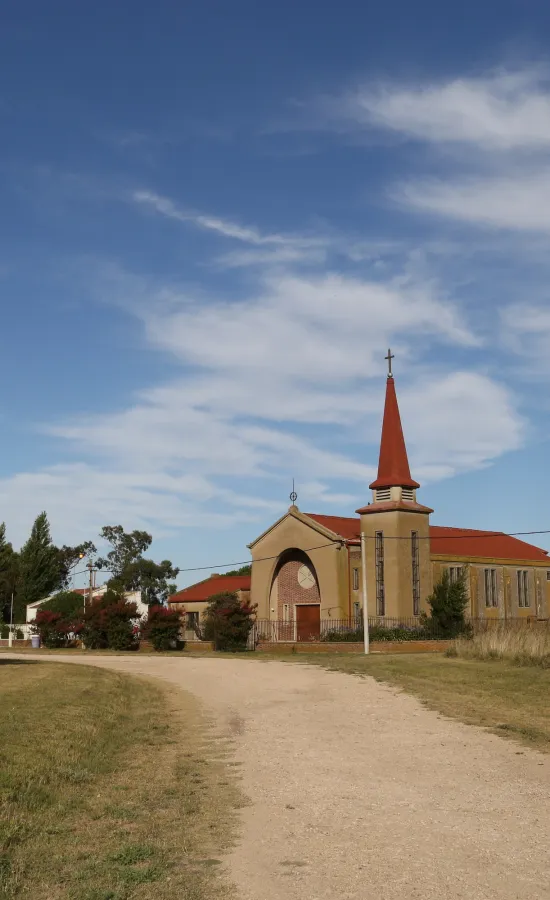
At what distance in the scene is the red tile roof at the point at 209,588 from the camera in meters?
64.1

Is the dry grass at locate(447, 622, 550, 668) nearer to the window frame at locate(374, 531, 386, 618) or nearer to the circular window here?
the window frame at locate(374, 531, 386, 618)

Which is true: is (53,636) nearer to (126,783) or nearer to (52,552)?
(52,552)

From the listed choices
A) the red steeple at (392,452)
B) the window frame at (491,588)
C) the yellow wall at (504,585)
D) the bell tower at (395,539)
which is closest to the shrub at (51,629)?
the bell tower at (395,539)

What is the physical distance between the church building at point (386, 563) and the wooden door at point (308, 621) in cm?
6

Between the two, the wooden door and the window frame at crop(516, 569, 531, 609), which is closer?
the wooden door

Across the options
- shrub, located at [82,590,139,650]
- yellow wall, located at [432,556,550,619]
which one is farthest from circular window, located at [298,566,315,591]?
shrub, located at [82,590,139,650]

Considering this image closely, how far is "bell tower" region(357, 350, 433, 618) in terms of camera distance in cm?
4859

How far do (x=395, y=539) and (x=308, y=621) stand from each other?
30.3 feet

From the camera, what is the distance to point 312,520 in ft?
177

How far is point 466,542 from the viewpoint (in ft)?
198

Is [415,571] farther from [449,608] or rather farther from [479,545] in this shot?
[479,545]

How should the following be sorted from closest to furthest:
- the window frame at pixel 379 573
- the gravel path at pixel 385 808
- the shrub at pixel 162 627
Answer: the gravel path at pixel 385 808 → the shrub at pixel 162 627 → the window frame at pixel 379 573

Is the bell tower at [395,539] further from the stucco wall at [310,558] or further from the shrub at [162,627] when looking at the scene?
the shrub at [162,627]

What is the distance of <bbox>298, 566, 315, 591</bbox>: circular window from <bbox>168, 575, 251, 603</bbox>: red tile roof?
785 cm
